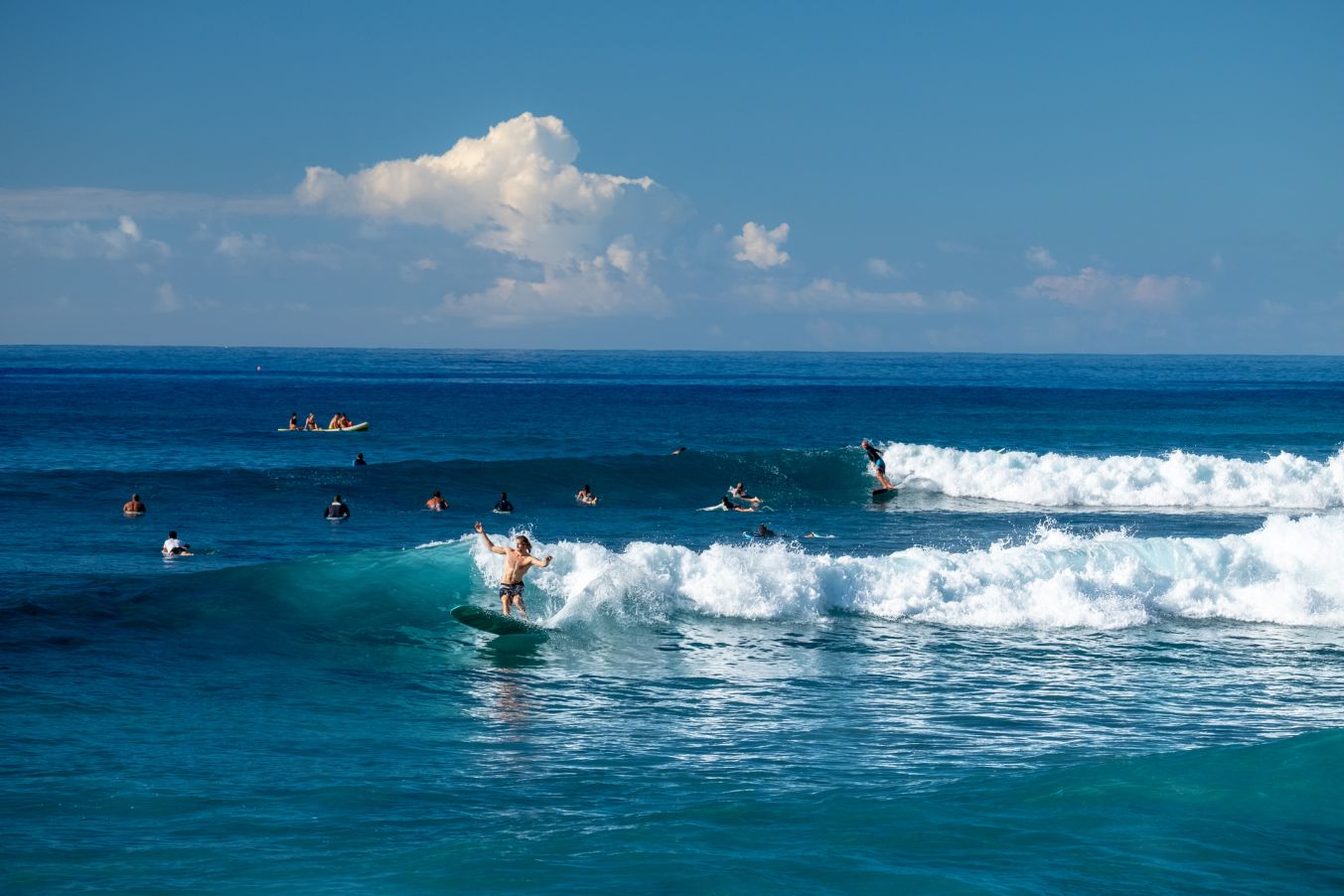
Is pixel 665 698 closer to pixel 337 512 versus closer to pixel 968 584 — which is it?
pixel 968 584

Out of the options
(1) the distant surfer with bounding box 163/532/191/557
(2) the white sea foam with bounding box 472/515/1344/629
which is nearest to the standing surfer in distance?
(1) the distant surfer with bounding box 163/532/191/557

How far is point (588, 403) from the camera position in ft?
313

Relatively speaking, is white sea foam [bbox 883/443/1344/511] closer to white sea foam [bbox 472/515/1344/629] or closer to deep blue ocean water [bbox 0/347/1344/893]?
deep blue ocean water [bbox 0/347/1344/893]

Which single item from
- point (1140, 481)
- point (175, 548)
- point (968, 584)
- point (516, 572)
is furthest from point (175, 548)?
point (1140, 481)

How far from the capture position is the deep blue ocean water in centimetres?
1172

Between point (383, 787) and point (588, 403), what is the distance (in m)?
82.5

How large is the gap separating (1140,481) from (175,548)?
32092 mm

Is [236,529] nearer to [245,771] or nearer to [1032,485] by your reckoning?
[245,771]

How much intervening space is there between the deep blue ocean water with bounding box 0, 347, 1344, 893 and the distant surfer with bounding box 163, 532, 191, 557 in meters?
0.54

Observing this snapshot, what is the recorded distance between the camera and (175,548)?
28594 millimetres

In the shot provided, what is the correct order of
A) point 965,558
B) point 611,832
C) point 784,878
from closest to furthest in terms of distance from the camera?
point 784,878, point 611,832, point 965,558

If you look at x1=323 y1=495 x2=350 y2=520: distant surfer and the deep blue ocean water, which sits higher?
x1=323 y1=495 x2=350 y2=520: distant surfer

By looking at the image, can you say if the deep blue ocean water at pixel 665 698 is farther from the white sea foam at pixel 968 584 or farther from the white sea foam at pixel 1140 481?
the white sea foam at pixel 1140 481

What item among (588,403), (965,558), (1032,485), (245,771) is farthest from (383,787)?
(588,403)
